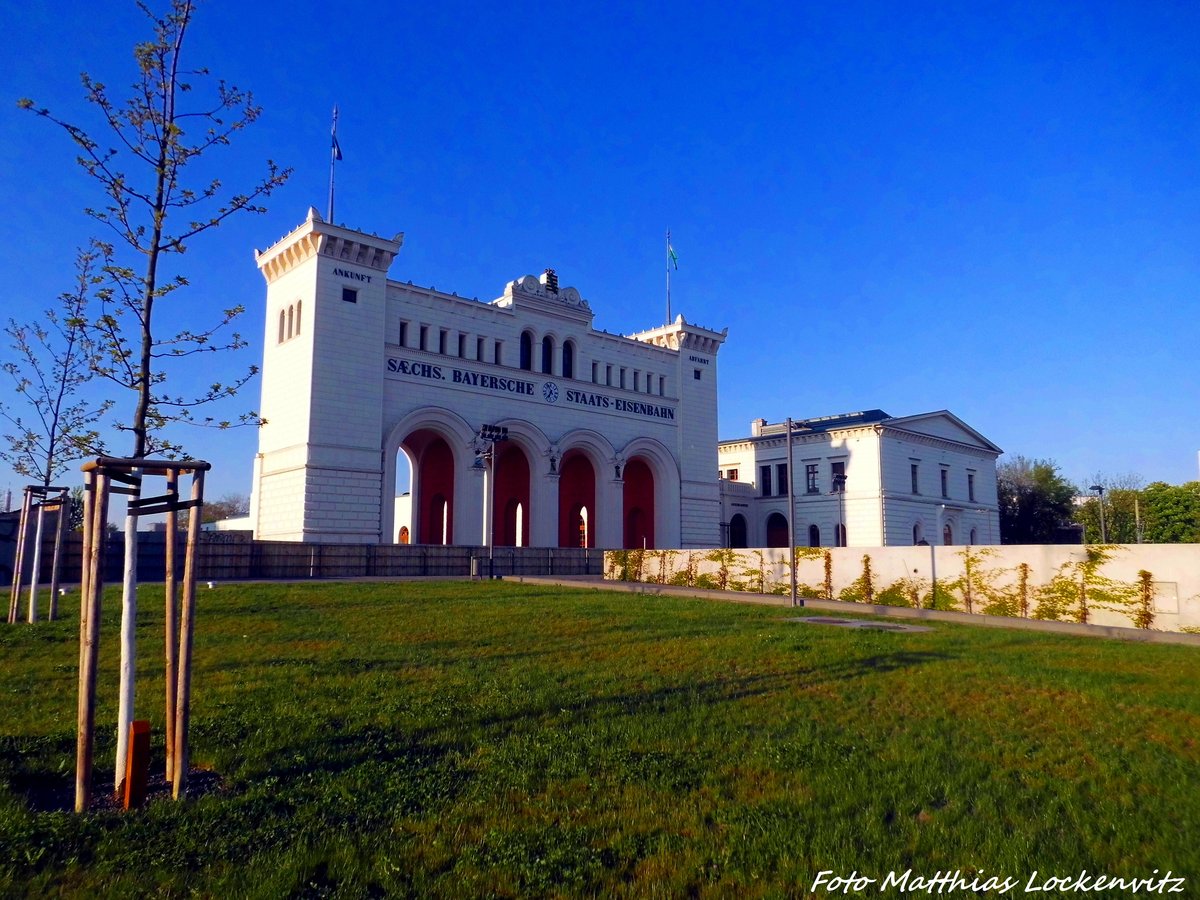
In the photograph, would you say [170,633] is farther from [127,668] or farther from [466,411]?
[466,411]

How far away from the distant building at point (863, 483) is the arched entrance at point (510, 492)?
1731 centimetres

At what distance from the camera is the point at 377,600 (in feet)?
55.6

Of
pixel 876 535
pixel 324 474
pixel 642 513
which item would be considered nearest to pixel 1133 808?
pixel 324 474

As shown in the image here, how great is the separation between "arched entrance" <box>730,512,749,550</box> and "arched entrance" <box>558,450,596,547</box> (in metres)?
15.2

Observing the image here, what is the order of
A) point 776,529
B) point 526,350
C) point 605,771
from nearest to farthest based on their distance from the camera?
point 605,771 → point 526,350 → point 776,529

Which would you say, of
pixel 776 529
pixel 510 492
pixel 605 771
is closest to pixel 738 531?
pixel 776 529

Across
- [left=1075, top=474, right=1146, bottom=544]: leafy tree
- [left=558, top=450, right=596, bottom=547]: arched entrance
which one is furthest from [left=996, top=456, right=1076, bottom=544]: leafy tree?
[left=558, top=450, right=596, bottom=547]: arched entrance

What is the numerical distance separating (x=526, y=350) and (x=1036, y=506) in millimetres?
52010

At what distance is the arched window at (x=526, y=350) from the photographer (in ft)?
134

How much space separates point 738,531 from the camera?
58.5 m

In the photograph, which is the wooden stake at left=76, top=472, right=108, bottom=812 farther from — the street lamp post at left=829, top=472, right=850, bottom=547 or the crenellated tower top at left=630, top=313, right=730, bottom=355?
the street lamp post at left=829, top=472, right=850, bottom=547

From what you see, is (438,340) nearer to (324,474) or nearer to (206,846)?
(324,474)

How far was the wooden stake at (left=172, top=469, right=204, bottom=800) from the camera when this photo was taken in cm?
491

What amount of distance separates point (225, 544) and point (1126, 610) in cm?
2457
